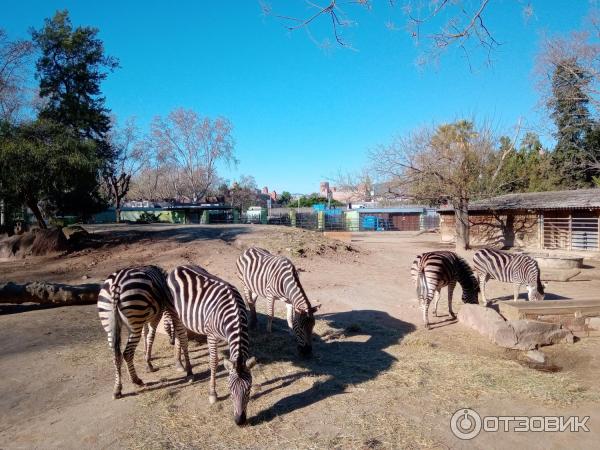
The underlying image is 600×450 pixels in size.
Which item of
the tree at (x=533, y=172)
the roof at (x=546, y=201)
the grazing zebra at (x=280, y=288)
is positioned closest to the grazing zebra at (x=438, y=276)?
the grazing zebra at (x=280, y=288)

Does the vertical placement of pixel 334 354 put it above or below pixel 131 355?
below

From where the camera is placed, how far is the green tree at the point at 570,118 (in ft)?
67.7

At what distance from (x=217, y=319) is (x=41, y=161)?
16492 mm

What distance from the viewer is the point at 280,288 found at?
7.20 metres

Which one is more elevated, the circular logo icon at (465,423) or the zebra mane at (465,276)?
the zebra mane at (465,276)

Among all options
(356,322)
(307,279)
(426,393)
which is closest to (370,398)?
(426,393)

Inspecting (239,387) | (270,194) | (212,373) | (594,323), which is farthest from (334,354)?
(270,194)

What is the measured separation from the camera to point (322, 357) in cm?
656

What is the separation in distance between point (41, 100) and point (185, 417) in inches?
1500

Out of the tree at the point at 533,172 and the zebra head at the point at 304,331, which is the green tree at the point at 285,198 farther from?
the zebra head at the point at 304,331

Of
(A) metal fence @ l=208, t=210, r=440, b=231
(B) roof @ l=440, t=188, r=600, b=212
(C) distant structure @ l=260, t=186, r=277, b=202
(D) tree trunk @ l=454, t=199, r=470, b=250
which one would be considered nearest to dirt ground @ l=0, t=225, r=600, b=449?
(B) roof @ l=440, t=188, r=600, b=212

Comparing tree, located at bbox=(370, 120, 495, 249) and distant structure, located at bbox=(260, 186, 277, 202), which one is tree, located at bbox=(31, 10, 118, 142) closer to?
tree, located at bbox=(370, 120, 495, 249)

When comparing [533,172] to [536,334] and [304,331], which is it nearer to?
[536,334]

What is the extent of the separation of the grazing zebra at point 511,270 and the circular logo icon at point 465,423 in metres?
5.93
